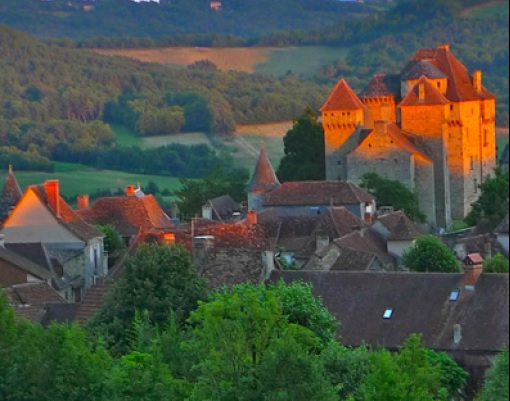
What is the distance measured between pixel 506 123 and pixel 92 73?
516ft

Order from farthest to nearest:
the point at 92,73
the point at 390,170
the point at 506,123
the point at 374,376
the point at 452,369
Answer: the point at 92,73
the point at 390,170
the point at 452,369
the point at 374,376
the point at 506,123

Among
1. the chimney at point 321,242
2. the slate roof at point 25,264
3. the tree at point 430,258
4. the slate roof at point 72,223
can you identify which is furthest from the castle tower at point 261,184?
the slate roof at point 25,264

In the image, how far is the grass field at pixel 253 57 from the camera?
151125 millimetres

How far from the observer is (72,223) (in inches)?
2611

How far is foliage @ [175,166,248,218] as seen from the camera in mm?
95500

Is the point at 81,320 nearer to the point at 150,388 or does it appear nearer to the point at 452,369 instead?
the point at 452,369

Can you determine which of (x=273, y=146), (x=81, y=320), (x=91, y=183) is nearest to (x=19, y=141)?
(x=91, y=183)

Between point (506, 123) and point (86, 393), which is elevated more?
point (506, 123)

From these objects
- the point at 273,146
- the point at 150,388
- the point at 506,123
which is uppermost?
the point at 506,123

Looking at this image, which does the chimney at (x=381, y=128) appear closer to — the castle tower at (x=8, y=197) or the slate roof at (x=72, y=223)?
the castle tower at (x=8, y=197)

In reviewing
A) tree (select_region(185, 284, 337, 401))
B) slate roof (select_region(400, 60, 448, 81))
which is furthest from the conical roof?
tree (select_region(185, 284, 337, 401))

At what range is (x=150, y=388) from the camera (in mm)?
33500

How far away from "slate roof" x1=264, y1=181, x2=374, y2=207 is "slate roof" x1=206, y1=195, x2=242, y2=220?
264 centimetres

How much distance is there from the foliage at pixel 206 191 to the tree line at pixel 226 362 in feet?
175
